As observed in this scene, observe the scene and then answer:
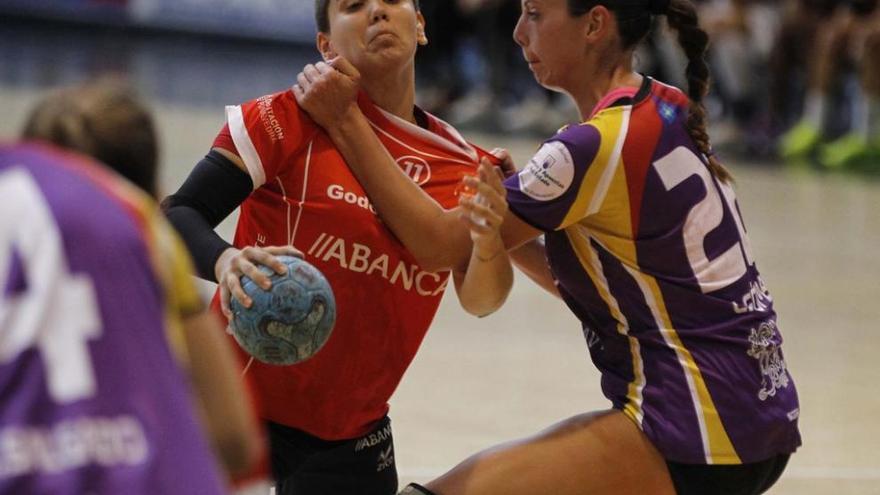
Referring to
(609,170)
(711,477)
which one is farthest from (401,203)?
(711,477)

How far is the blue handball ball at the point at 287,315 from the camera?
2.96 m

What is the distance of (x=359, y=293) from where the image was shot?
3609 millimetres

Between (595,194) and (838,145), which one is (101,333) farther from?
(838,145)

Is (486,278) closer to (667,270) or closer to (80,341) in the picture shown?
(667,270)

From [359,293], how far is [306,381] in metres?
0.24

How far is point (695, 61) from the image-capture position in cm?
348

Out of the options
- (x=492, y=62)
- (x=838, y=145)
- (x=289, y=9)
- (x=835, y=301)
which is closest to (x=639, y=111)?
(x=835, y=301)

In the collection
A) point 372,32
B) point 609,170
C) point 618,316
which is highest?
point 372,32

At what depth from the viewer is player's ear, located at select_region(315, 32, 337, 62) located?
3.73 m

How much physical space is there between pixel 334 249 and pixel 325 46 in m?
0.52

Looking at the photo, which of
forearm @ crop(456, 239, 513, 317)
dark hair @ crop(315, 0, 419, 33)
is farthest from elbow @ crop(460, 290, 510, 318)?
dark hair @ crop(315, 0, 419, 33)

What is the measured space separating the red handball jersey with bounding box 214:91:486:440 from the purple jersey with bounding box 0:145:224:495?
160 cm

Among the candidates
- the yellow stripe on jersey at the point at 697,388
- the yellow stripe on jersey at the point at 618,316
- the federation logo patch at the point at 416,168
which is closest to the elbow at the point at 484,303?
the yellow stripe on jersey at the point at 618,316

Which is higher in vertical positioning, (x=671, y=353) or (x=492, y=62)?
(x=492, y=62)
